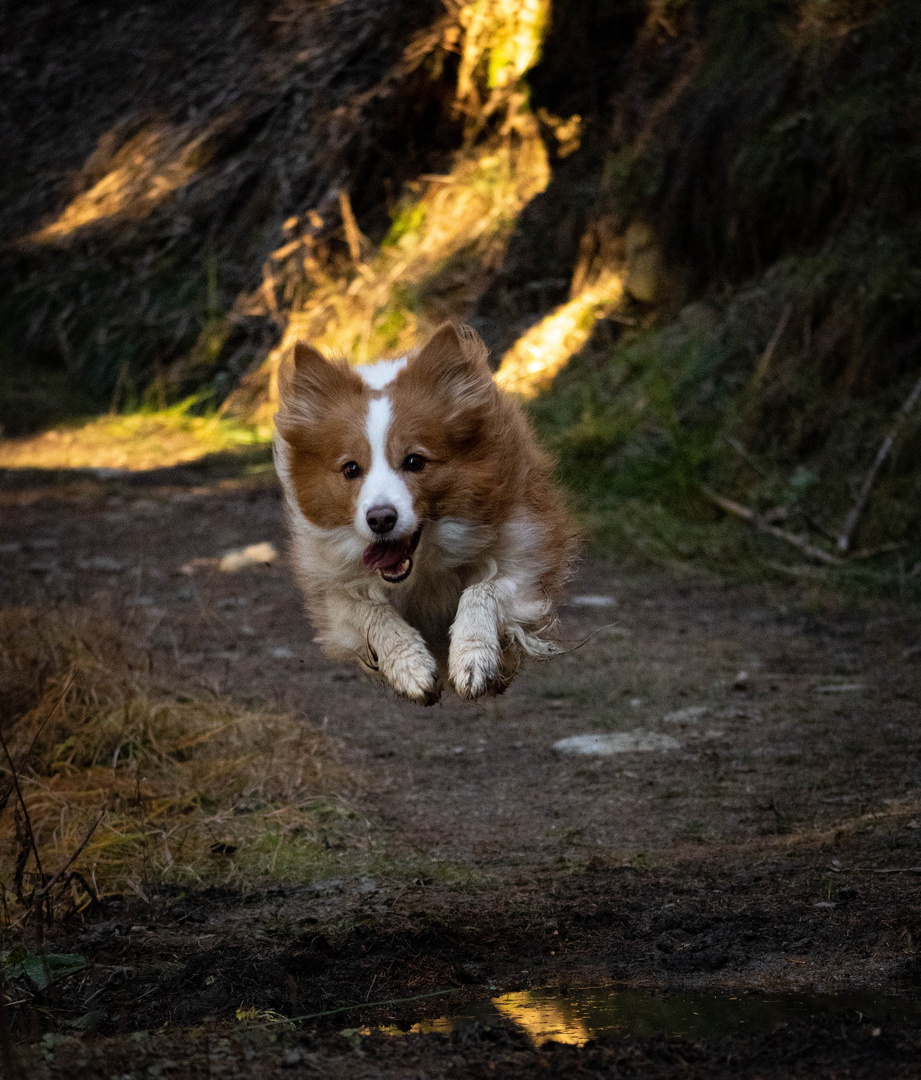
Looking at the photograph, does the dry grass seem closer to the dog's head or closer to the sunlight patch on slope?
the dog's head

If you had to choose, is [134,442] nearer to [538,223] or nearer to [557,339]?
[557,339]

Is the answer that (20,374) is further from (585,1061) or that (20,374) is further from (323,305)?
(585,1061)

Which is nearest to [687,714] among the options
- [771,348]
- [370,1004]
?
[370,1004]

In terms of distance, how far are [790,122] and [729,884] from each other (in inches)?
269

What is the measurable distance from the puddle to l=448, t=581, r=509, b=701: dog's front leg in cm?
93

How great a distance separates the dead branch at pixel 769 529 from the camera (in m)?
7.90

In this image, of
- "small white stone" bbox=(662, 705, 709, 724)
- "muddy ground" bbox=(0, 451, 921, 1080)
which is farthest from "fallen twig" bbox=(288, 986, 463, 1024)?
"small white stone" bbox=(662, 705, 709, 724)

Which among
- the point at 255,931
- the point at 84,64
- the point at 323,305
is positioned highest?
the point at 255,931

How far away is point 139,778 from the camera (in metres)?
4.57

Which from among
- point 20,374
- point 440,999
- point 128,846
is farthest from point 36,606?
point 20,374

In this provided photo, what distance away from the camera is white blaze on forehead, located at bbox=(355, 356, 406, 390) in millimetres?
4377

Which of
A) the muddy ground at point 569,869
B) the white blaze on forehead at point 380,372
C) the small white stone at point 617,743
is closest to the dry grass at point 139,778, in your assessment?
the muddy ground at point 569,869

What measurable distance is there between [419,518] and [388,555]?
0.15 m

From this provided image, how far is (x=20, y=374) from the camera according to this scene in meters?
15.1
